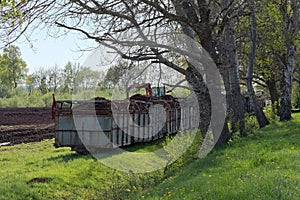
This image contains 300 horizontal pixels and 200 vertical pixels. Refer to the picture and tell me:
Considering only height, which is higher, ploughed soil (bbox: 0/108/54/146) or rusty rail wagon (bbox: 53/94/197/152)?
rusty rail wagon (bbox: 53/94/197/152)

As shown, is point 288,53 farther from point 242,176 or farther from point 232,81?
point 242,176

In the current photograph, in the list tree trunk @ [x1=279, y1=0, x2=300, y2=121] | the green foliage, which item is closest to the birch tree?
tree trunk @ [x1=279, y1=0, x2=300, y2=121]

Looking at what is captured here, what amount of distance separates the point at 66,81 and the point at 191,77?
45483 millimetres

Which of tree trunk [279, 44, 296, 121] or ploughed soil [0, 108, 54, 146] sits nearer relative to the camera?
tree trunk [279, 44, 296, 121]

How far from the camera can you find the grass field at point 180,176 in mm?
6500

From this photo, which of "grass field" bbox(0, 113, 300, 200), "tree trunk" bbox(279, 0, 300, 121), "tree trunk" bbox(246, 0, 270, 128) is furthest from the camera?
"tree trunk" bbox(279, 0, 300, 121)

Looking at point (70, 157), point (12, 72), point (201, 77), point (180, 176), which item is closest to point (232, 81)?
point (201, 77)

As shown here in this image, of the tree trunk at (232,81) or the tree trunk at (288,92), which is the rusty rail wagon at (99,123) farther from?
the tree trunk at (288,92)

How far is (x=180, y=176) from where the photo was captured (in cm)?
912

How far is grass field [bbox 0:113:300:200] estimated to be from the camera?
6.50 meters

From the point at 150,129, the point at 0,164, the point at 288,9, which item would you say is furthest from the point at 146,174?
the point at 288,9

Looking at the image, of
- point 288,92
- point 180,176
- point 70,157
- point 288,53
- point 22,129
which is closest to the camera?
point 180,176

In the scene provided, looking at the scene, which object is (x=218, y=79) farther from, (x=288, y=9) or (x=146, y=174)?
(x=288, y=9)

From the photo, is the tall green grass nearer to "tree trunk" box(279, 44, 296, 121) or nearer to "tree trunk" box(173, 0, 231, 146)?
"tree trunk" box(173, 0, 231, 146)
